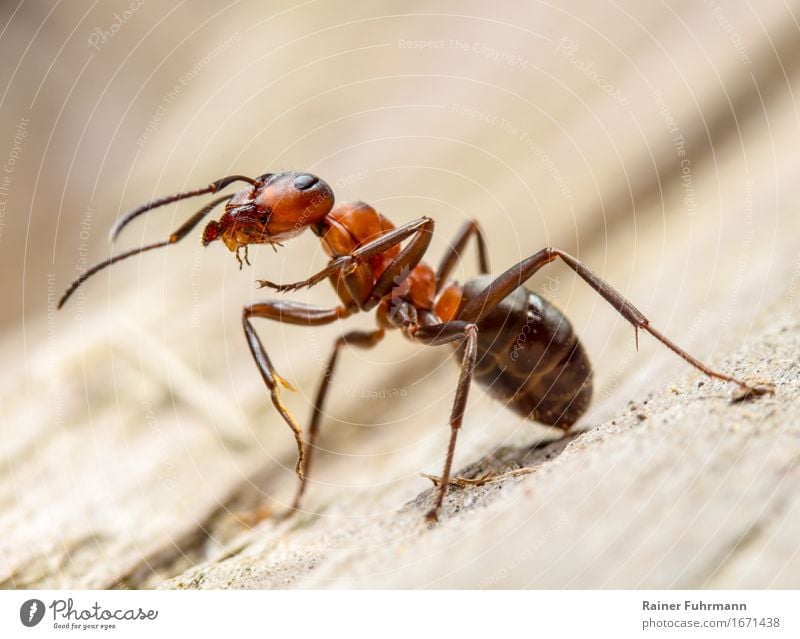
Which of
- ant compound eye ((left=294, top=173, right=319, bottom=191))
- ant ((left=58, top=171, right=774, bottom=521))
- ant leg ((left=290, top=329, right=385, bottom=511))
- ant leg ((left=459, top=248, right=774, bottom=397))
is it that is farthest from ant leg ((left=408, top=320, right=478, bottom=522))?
ant compound eye ((left=294, top=173, right=319, bottom=191))

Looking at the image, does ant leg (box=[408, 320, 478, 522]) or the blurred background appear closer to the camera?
ant leg (box=[408, 320, 478, 522])

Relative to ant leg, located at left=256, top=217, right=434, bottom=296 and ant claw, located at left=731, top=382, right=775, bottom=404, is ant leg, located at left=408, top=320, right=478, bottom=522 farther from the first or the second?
ant claw, located at left=731, top=382, right=775, bottom=404

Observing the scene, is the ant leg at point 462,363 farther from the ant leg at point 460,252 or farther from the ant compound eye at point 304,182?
the ant compound eye at point 304,182

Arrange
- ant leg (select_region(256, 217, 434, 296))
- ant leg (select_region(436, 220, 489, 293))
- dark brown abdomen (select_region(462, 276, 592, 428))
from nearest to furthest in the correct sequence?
ant leg (select_region(256, 217, 434, 296)) < dark brown abdomen (select_region(462, 276, 592, 428)) < ant leg (select_region(436, 220, 489, 293))

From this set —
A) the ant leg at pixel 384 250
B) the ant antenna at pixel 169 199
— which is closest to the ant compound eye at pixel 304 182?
the ant antenna at pixel 169 199

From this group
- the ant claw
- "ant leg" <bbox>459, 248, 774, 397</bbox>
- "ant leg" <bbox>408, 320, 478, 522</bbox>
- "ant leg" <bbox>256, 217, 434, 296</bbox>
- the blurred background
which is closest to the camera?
the ant claw

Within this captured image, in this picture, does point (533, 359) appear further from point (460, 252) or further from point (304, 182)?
point (304, 182)
